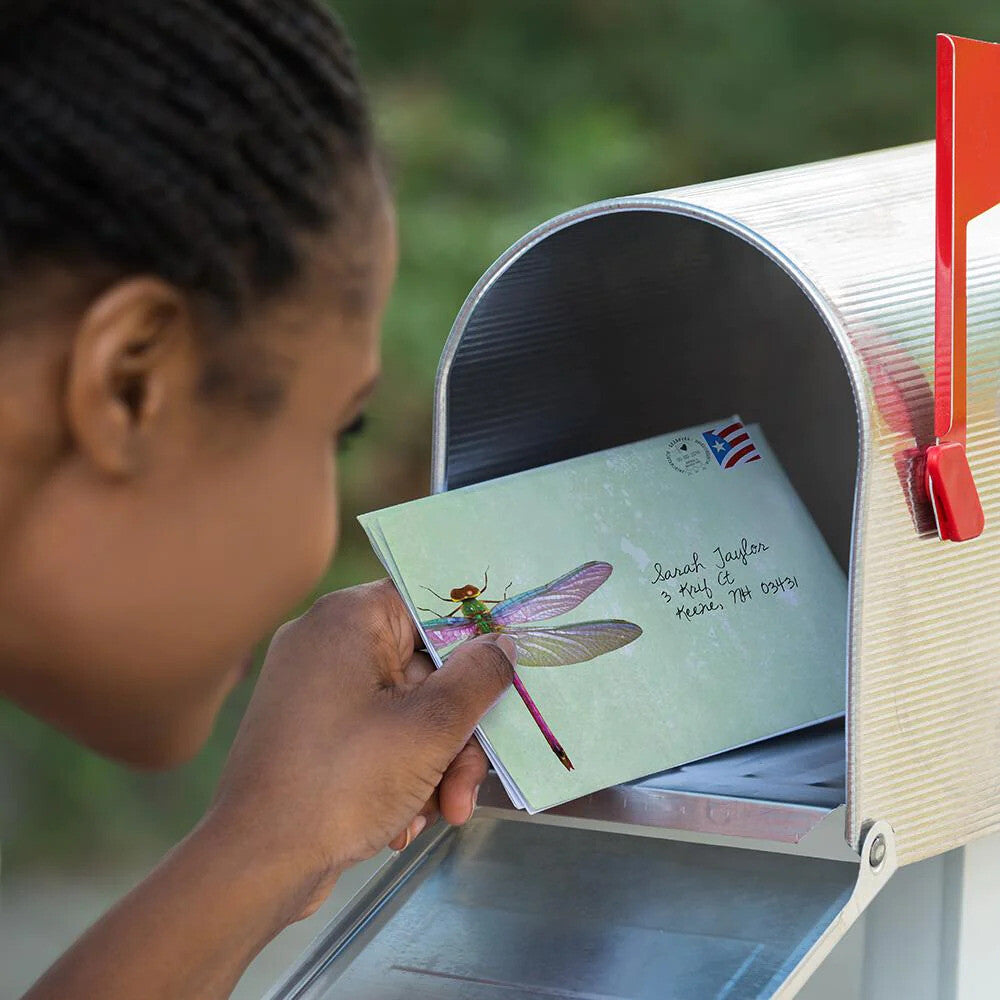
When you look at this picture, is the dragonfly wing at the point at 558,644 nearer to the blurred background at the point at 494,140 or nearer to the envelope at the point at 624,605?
the envelope at the point at 624,605

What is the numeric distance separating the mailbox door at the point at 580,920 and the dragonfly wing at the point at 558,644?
0.52ft

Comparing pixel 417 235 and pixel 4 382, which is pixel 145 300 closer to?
pixel 4 382

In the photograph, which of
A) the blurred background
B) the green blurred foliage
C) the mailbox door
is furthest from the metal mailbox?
the green blurred foliage

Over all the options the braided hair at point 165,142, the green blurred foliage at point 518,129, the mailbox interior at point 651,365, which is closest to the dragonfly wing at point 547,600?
the mailbox interior at point 651,365

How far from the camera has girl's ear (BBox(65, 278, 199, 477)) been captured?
0.64 metres

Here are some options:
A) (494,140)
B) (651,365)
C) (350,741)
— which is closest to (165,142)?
(350,741)

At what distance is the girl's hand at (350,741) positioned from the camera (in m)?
0.92

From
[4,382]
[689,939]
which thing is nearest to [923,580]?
[689,939]

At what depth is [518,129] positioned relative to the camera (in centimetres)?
370

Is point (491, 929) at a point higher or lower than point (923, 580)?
lower

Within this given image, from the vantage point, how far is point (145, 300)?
0.64 m

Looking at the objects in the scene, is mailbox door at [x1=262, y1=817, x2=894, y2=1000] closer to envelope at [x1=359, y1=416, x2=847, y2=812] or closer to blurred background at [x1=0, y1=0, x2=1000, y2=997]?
envelope at [x1=359, y1=416, x2=847, y2=812]

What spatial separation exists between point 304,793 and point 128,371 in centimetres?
36

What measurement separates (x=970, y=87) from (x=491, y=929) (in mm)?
627
